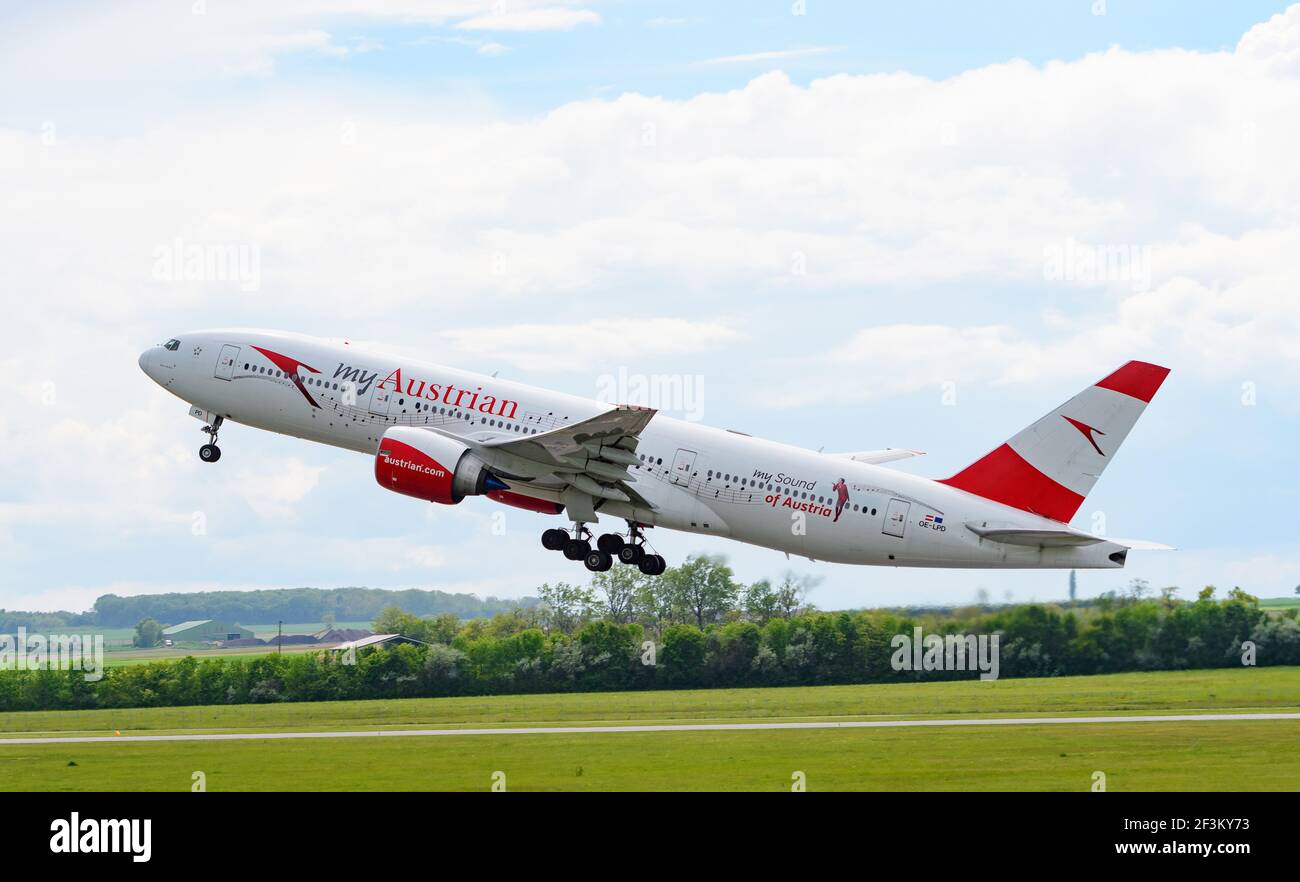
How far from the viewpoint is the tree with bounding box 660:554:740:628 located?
67688mm

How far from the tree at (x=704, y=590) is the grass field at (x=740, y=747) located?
569cm

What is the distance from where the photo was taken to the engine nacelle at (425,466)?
1937 inches

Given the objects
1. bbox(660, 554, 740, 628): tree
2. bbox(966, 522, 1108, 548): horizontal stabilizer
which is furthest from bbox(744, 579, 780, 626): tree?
bbox(966, 522, 1108, 548): horizontal stabilizer

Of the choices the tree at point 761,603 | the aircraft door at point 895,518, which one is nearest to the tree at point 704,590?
the tree at point 761,603

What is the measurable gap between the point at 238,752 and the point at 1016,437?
26.2 m

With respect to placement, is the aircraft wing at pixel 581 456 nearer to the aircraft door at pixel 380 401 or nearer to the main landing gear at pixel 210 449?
the aircraft door at pixel 380 401

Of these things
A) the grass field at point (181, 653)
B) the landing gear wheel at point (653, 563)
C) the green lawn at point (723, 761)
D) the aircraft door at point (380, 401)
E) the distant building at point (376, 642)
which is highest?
the aircraft door at point (380, 401)

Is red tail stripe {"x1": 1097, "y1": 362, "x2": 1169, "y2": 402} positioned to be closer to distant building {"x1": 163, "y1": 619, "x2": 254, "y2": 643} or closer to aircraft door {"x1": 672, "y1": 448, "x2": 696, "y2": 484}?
aircraft door {"x1": 672, "y1": 448, "x2": 696, "y2": 484}

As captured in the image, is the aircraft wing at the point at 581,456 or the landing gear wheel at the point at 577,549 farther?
the landing gear wheel at the point at 577,549
